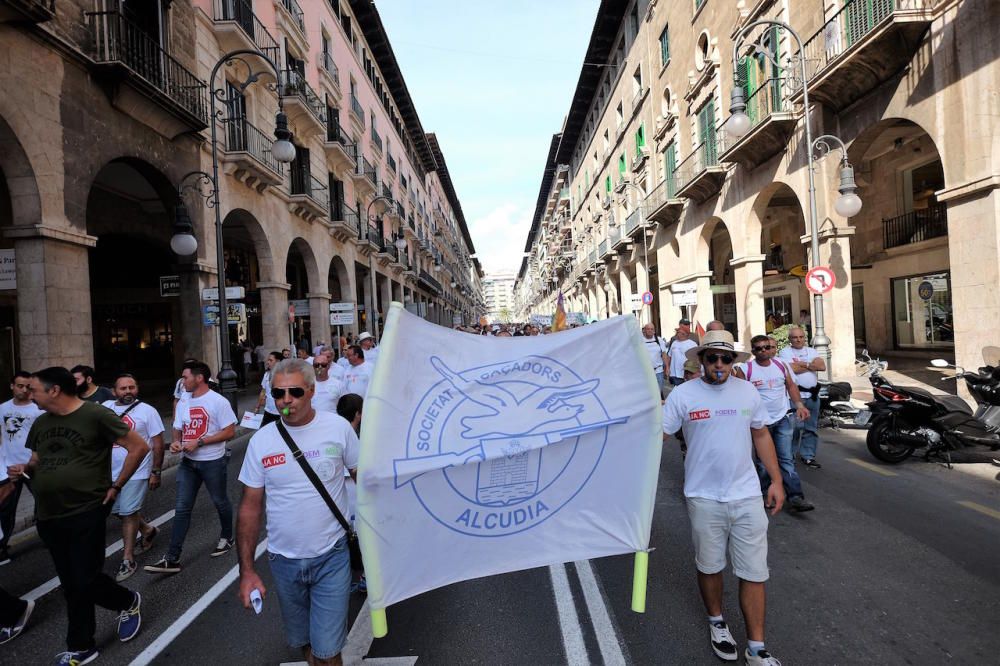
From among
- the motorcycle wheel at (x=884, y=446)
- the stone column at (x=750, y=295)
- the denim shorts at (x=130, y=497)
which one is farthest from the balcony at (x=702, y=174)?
the denim shorts at (x=130, y=497)

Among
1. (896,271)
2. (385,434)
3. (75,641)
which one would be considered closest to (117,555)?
(75,641)

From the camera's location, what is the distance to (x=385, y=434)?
2445 millimetres

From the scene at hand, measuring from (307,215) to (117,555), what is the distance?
1785cm

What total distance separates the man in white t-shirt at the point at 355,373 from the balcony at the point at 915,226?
18260 mm

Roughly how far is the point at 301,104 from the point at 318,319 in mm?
8353

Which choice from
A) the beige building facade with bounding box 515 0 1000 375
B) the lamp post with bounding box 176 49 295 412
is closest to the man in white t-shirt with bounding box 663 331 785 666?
the beige building facade with bounding box 515 0 1000 375

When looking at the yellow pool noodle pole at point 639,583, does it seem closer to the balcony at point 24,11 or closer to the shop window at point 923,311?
the balcony at point 24,11

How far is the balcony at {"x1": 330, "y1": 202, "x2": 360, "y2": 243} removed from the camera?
23969 mm

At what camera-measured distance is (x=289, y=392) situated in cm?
264

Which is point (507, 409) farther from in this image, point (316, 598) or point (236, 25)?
point (236, 25)

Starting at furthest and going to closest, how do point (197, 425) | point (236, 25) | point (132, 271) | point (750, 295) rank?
point (132, 271), point (750, 295), point (236, 25), point (197, 425)

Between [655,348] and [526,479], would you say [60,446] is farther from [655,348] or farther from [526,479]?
[655,348]

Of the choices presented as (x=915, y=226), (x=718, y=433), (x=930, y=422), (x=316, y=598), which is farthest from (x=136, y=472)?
(x=915, y=226)

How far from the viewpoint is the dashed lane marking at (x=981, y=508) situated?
5.01 m
